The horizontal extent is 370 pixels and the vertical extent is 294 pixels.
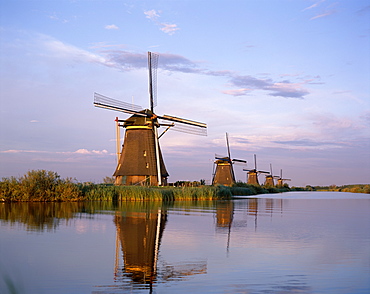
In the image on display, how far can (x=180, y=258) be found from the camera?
7.99 meters

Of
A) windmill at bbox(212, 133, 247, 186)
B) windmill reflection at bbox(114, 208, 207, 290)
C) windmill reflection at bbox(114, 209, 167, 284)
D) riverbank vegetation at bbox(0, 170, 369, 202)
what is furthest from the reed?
windmill at bbox(212, 133, 247, 186)

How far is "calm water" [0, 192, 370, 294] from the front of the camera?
5969mm

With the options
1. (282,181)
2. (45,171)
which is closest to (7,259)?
(45,171)

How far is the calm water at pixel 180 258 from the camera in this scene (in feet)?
19.6

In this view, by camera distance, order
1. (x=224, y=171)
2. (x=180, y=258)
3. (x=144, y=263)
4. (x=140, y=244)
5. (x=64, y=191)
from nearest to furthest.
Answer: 1. (x=144, y=263)
2. (x=180, y=258)
3. (x=140, y=244)
4. (x=64, y=191)
5. (x=224, y=171)

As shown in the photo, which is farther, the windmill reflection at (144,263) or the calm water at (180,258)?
the windmill reflection at (144,263)

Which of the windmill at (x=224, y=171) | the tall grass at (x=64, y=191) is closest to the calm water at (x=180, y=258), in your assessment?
the tall grass at (x=64, y=191)

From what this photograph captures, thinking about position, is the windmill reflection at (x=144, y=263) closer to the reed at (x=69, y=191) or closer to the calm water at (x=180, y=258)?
the calm water at (x=180, y=258)

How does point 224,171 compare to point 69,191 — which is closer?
point 69,191

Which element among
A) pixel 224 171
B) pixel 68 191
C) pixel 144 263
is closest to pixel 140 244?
pixel 144 263

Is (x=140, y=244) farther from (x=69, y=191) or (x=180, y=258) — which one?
(x=69, y=191)

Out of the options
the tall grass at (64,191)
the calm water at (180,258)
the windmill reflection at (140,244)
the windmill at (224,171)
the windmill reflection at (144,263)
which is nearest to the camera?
the calm water at (180,258)

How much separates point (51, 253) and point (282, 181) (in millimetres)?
90992

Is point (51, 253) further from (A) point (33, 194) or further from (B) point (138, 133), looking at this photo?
(B) point (138, 133)
